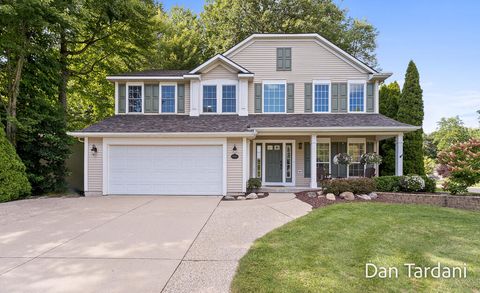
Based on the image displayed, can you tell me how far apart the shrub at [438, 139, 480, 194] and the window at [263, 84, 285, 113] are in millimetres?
6893

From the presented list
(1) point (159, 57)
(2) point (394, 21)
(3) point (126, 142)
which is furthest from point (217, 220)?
(1) point (159, 57)

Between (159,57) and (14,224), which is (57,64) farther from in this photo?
(159,57)

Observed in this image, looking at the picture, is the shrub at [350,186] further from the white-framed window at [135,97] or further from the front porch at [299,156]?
the white-framed window at [135,97]

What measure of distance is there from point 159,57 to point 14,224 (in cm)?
1951

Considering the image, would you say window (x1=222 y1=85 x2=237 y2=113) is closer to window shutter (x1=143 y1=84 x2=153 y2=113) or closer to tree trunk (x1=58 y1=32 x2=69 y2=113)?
window shutter (x1=143 y1=84 x2=153 y2=113)

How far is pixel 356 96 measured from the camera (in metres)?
13.2

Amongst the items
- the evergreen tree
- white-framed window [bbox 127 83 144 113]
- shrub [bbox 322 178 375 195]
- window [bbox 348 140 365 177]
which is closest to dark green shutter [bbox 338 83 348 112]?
window [bbox 348 140 365 177]

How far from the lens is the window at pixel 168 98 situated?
1323 cm

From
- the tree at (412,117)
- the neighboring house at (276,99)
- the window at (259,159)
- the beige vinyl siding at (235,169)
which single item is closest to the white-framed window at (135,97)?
the neighboring house at (276,99)

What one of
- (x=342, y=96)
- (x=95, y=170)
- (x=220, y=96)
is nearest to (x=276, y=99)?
(x=220, y=96)

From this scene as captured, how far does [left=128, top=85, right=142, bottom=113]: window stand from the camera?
13.3 metres

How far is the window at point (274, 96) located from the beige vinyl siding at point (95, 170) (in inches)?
298

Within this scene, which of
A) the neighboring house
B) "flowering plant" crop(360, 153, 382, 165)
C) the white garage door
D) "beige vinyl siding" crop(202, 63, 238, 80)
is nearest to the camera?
the white garage door

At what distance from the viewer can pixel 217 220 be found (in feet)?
22.4
